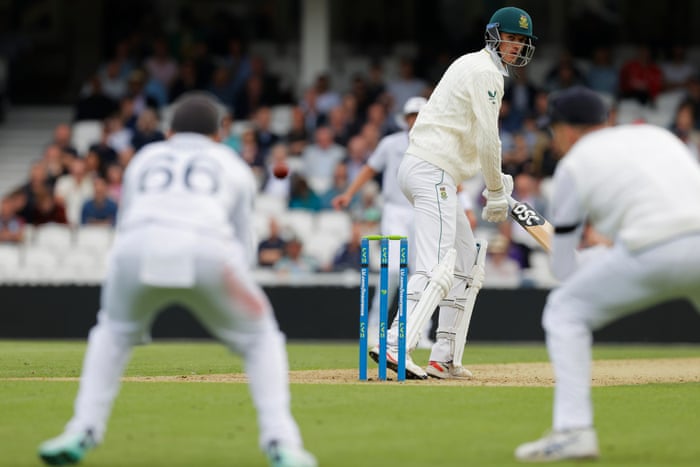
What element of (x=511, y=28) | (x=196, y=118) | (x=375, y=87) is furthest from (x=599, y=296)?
(x=375, y=87)

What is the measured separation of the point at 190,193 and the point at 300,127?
15581mm

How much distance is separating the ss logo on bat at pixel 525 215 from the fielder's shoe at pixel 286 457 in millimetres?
4239

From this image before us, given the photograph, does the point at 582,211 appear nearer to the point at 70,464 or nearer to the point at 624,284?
the point at 624,284

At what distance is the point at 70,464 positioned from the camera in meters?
6.14

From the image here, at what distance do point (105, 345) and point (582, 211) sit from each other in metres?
2.33

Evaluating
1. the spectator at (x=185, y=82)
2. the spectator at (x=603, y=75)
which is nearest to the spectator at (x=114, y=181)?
the spectator at (x=185, y=82)

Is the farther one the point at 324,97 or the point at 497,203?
the point at 324,97

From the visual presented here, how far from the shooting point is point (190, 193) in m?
6.01

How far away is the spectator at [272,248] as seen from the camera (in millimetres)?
18469

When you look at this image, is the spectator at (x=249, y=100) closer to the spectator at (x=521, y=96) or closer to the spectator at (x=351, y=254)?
the spectator at (x=521, y=96)

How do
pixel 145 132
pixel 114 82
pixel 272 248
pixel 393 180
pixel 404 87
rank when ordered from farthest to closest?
1. pixel 114 82
2. pixel 404 87
3. pixel 145 132
4. pixel 272 248
5. pixel 393 180

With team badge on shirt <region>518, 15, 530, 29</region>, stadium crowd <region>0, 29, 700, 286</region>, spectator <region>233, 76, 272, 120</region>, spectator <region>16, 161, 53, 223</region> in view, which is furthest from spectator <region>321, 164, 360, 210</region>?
team badge on shirt <region>518, 15, 530, 29</region>

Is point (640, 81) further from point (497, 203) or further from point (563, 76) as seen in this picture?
point (497, 203)

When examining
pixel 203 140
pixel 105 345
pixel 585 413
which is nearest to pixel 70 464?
pixel 105 345
